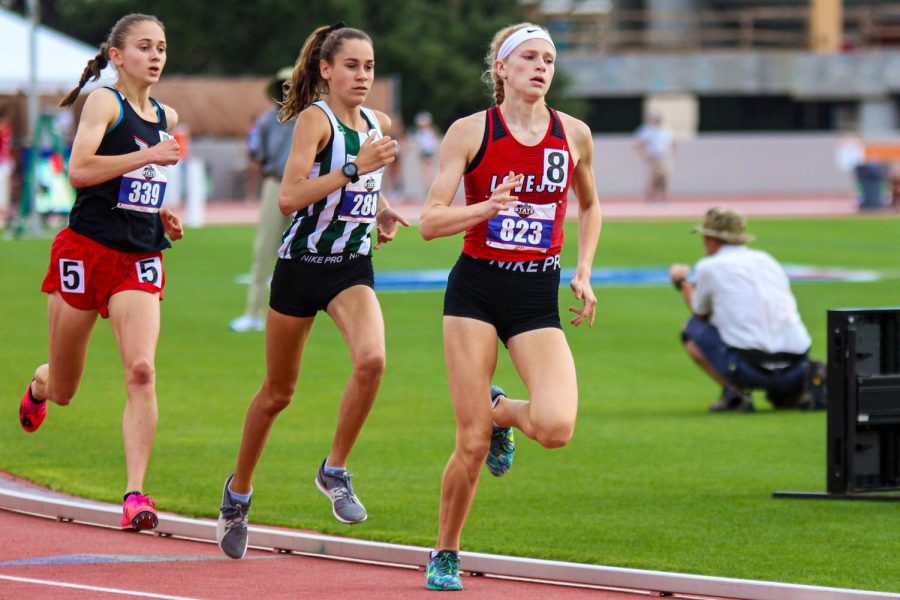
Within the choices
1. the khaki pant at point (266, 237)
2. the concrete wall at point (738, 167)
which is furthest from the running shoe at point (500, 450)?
the concrete wall at point (738, 167)

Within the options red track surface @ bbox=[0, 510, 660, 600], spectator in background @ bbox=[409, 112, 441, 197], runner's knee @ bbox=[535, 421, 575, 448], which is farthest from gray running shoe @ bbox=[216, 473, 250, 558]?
spectator in background @ bbox=[409, 112, 441, 197]

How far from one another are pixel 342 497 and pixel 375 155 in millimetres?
1590

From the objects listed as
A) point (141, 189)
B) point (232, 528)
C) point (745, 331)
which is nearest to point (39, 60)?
point (745, 331)

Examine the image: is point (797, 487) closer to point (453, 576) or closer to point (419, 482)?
point (419, 482)

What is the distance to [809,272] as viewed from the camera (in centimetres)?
2425

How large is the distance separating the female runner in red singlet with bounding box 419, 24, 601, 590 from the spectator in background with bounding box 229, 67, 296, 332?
7783 millimetres

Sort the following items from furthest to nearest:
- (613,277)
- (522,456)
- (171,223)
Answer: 1. (613,277)
2. (522,456)
3. (171,223)

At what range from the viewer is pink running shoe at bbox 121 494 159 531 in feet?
24.5

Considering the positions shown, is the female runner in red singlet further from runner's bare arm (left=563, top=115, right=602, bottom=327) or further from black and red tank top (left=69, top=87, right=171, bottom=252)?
black and red tank top (left=69, top=87, right=171, bottom=252)

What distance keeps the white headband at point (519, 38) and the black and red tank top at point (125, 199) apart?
5.91ft

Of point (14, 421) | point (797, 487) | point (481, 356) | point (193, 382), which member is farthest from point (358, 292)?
point (193, 382)

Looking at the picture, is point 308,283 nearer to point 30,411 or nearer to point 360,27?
point 30,411

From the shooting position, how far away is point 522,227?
23.2ft

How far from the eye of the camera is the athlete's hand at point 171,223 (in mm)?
8289
